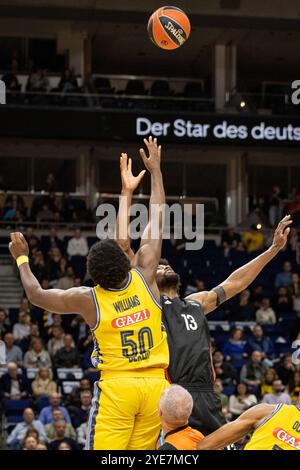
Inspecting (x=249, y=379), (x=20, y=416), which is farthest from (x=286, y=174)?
(x=20, y=416)

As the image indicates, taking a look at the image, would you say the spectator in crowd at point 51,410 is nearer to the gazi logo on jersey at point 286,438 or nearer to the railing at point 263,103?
the gazi logo on jersey at point 286,438

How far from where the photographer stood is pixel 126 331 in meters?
6.58

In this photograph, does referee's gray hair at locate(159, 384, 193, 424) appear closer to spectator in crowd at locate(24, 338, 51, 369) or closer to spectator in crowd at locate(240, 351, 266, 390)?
spectator in crowd at locate(24, 338, 51, 369)

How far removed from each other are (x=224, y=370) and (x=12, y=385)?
3.82 m

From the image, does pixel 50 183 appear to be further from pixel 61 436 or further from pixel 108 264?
pixel 108 264

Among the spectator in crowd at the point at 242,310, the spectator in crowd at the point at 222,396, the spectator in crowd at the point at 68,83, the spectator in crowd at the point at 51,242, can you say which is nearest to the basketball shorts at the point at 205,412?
the spectator in crowd at the point at 222,396

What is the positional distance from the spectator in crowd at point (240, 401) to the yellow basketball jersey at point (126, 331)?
A: 11.0 m

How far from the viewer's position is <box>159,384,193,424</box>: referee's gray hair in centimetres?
589

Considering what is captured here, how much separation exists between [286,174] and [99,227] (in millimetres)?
8850

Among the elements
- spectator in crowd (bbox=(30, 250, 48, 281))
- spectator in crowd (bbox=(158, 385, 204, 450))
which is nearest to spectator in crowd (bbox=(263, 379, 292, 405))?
spectator in crowd (bbox=(30, 250, 48, 281))

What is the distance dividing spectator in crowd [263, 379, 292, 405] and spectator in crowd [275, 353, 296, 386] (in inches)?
30.9

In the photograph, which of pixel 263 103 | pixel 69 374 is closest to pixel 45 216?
pixel 263 103

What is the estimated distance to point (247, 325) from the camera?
21328mm

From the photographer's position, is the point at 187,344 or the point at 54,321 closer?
the point at 187,344
